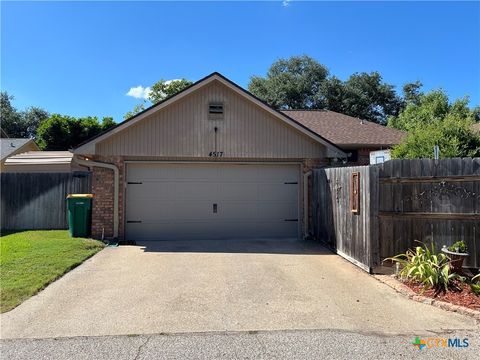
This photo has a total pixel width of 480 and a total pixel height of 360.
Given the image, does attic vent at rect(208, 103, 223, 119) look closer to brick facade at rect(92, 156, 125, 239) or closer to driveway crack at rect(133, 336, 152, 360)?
brick facade at rect(92, 156, 125, 239)

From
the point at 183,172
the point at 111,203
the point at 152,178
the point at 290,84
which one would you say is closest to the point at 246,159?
the point at 183,172

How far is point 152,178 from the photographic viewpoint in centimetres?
1071

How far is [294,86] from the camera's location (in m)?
35.3

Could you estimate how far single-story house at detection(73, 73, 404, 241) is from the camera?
10.4 meters

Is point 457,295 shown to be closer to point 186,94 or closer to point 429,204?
point 429,204

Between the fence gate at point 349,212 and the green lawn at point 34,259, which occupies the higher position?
the fence gate at point 349,212

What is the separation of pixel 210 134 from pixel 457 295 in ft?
23.1

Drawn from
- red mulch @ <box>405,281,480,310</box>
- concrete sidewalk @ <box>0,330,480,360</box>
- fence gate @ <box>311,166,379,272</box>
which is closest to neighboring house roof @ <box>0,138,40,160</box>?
fence gate @ <box>311,166,379,272</box>

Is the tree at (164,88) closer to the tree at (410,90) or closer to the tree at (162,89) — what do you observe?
the tree at (162,89)

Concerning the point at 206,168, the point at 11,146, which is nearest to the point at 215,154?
the point at 206,168

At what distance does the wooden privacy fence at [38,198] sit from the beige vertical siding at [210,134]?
3303mm

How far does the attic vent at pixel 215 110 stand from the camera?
10.7 meters

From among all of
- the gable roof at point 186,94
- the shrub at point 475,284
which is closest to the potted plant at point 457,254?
the shrub at point 475,284

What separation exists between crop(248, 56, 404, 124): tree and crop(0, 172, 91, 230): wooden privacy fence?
24637 mm
